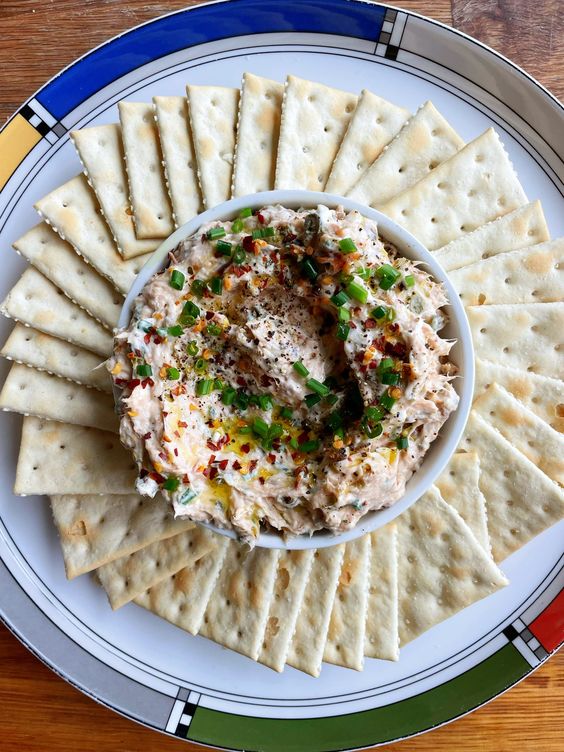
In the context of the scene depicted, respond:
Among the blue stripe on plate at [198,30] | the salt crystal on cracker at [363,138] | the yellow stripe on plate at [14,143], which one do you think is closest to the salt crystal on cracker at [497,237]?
the salt crystal on cracker at [363,138]

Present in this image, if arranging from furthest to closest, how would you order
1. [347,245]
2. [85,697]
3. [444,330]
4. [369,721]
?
1. [85,697]
2. [369,721]
3. [444,330]
4. [347,245]

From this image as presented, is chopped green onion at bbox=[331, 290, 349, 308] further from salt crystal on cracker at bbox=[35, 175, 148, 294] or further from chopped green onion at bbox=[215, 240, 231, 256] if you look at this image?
salt crystal on cracker at bbox=[35, 175, 148, 294]

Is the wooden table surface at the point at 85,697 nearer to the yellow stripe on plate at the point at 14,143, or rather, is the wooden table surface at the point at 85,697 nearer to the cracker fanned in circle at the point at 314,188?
the yellow stripe on plate at the point at 14,143

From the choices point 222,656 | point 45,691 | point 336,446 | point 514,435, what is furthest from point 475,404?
point 45,691

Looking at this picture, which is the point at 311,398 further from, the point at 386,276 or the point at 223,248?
the point at 223,248


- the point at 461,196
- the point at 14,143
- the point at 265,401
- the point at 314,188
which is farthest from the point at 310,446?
the point at 14,143

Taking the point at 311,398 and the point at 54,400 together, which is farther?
the point at 54,400
